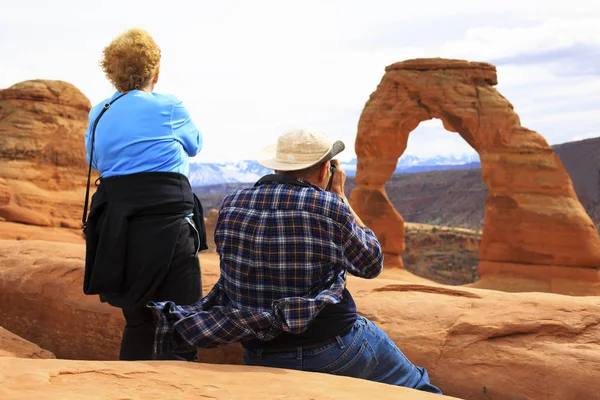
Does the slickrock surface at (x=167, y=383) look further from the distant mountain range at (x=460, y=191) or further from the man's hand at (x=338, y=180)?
the distant mountain range at (x=460, y=191)

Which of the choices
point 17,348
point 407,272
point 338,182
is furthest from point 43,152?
point 338,182

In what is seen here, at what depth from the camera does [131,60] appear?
120 inches

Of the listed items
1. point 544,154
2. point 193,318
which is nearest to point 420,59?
point 544,154

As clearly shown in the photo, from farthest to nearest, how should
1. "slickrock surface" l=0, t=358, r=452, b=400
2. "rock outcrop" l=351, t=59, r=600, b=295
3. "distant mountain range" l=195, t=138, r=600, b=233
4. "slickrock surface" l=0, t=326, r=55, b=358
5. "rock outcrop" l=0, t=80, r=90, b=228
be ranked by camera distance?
"distant mountain range" l=195, t=138, r=600, b=233
"rock outcrop" l=351, t=59, r=600, b=295
"rock outcrop" l=0, t=80, r=90, b=228
"slickrock surface" l=0, t=326, r=55, b=358
"slickrock surface" l=0, t=358, r=452, b=400

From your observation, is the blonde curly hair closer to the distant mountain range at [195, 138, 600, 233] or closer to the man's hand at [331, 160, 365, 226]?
the man's hand at [331, 160, 365, 226]

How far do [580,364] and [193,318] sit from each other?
2.08 metres

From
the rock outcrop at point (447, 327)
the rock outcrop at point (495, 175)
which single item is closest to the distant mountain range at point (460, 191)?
the rock outcrop at point (495, 175)

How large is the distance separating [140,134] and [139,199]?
0.32m

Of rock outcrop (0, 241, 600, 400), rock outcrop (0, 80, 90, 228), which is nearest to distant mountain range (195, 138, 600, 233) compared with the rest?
rock outcrop (0, 80, 90, 228)

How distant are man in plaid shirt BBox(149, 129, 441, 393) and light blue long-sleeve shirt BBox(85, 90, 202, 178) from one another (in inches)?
17.8

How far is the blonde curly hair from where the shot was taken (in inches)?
118

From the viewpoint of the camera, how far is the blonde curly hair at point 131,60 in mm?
3002

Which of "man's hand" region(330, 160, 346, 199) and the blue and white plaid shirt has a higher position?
"man's hand" region(330, 160, 346, 199)

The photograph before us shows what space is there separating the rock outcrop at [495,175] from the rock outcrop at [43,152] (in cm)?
901
